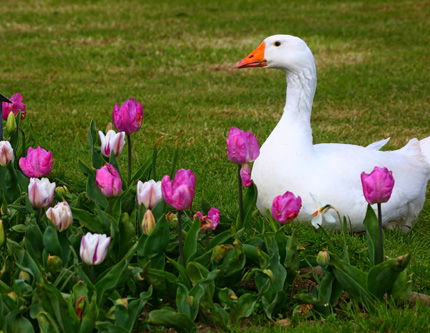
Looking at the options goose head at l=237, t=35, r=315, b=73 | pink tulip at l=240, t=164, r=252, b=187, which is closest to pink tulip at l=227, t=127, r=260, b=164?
pink tulip at l=240, t=164, r=252, b=187

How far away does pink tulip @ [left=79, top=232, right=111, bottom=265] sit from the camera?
2.46 metres

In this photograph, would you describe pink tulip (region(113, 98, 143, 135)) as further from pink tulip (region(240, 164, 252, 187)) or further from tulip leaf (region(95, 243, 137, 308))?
tulip leaf (region(95, 243, 137, 308))

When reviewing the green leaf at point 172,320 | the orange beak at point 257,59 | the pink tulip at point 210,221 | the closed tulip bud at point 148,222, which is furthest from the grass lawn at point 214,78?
the orange beak at point 257,59

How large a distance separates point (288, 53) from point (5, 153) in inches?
65.5

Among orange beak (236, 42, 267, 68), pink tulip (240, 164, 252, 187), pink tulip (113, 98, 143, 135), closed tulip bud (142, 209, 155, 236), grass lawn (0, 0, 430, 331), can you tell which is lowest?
grass lawn (0, 0, 430, 331)

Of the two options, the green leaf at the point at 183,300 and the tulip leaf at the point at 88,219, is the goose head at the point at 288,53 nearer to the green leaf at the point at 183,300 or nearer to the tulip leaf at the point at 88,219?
the tulip leaf at the point at 88,219

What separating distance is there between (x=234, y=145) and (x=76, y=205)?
3.06 ft

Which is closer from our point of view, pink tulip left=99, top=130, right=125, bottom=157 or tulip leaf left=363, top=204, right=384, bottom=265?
tulip leaf left=363, top=204, right=384, bottom=265

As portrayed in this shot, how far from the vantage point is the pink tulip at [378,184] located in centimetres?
251

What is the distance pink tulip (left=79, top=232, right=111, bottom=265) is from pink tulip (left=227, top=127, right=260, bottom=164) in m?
0.63

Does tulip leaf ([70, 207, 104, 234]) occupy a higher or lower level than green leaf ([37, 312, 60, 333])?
higher

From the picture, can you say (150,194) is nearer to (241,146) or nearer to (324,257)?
(241,146)

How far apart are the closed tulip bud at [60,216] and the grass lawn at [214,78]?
2.79 feet

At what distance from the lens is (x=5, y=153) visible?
3.20 m
